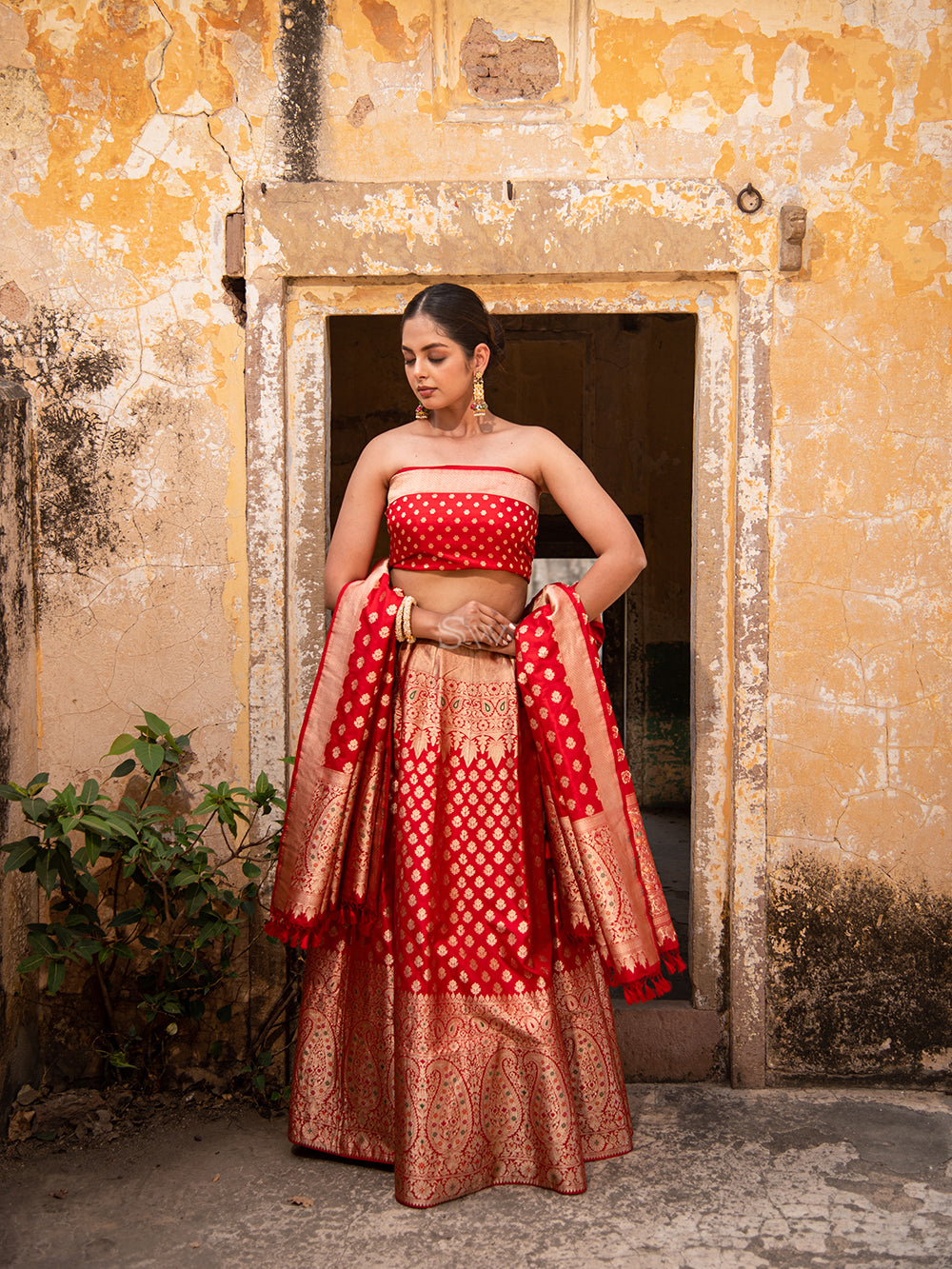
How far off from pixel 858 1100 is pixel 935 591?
4.79 feet

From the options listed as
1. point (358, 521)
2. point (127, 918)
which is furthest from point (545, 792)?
point (127, 918)

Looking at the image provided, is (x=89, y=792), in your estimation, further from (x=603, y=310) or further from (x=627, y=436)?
(x=627, y=436)

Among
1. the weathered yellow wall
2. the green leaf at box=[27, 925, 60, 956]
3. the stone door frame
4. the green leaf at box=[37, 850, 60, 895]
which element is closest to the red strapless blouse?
the stone door frame

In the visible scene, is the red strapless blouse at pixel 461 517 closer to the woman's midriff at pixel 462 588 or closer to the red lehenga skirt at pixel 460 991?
the woman's midriff at pixel 462 588

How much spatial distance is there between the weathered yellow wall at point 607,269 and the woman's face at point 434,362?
2.15ft

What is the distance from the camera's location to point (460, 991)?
8.33 ft

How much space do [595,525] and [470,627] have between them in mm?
407

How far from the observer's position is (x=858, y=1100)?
296cm

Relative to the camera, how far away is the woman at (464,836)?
251 cm

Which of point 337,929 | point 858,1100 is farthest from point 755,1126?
point 337,929

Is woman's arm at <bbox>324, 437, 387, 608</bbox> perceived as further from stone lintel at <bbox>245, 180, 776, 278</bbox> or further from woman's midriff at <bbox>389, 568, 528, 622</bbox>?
stone lintel at <bbox>245, 180, 776, 278</bbox>

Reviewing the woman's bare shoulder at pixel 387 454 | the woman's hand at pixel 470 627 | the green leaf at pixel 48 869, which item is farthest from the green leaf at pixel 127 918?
the woman's bare shoulder at pixel 387 454

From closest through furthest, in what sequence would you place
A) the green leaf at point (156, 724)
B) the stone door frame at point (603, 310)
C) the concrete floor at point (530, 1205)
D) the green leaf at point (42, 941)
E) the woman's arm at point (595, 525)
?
the concrete floor at point (530, 1205)
the woman's arm at point (595, 525)
the green leaf at point (42, 941)
the green leaf at point (156, 724)
the stone door frame at point (603, 310)

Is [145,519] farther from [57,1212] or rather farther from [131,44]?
[57,1212]
